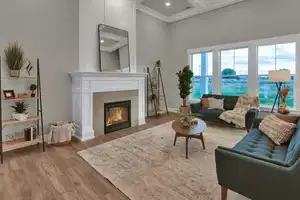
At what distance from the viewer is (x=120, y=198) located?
1953 mm

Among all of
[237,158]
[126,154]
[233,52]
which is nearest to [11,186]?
[126,154]

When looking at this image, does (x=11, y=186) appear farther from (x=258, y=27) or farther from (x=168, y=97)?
(x=258, y=27)

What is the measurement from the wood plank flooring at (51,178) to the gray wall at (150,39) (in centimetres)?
366

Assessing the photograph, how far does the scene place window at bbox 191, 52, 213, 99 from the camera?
19.9ft

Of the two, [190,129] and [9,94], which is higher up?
[9,94]

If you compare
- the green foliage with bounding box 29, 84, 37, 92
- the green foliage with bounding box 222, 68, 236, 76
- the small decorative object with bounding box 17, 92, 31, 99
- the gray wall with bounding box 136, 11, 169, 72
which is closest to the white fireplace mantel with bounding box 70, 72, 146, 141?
the green foliage with bounding box 29, 84, 37, 92

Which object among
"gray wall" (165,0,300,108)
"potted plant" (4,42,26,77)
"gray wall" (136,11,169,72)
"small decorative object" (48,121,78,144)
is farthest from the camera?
"gray wall" (136,11,169,72)

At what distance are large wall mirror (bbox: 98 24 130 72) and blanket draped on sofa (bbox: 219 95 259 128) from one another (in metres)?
2.85

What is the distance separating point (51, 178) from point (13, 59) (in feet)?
7.07

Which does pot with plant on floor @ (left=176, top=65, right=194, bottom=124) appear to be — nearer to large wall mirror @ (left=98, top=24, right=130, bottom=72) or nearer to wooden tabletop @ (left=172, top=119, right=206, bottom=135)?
large wall mirror @ (left=98, top=24, right=130, bottom=72)

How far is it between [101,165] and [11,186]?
1.09 metres

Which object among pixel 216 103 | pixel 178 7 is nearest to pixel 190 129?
pixel 216 103

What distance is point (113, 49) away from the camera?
450cm

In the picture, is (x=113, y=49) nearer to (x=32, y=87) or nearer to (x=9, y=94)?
(x=32, y=87)
